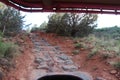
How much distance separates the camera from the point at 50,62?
901cm

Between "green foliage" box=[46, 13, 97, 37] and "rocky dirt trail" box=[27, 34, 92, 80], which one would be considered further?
"green foliage" box=[46, 13, 97, 37]

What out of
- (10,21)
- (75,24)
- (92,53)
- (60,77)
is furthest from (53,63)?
(75,24)

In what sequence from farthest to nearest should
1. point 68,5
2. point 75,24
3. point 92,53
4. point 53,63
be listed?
point 75,24 < point 92,53 < point 53,63 < point 68,5

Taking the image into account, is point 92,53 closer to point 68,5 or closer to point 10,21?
point 10,21

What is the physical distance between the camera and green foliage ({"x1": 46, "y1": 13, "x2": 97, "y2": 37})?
1241 cm

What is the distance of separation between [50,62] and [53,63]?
0.41 feet

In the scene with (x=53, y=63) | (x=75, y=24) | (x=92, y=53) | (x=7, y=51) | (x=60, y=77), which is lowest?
(x=60, y=77)

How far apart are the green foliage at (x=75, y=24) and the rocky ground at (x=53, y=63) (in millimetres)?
1133

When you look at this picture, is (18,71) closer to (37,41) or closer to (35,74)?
(35,74)

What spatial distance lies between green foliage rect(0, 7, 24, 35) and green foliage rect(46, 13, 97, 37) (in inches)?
70.6

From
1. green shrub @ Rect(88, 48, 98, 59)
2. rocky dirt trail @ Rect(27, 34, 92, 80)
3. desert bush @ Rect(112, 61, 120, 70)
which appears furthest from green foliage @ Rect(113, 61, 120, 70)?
green shrub @ Rect(88, 48, 98, 59)

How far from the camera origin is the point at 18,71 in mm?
7852

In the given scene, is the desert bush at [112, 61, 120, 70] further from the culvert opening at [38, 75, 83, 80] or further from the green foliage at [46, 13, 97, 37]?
the green foliage at [46, 13, 97, 37]

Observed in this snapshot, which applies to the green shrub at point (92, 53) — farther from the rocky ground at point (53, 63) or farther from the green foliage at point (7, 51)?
the green foliage at point (7, 51)
